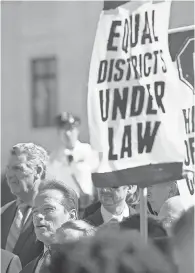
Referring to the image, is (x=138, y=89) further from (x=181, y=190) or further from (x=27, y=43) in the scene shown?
(x=27, y=43)

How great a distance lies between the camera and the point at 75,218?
291cm

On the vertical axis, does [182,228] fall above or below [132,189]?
above

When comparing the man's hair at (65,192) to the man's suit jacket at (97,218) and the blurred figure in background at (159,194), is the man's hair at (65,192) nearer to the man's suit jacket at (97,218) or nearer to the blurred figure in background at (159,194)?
the man's suit jacket at (97,218)

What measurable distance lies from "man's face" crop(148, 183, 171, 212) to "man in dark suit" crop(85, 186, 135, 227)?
0.27 ft

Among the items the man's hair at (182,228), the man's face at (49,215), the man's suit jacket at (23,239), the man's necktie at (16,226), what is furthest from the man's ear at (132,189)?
the man's hair at (182,228)

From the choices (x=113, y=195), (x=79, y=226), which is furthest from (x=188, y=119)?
(x=79, y=226)

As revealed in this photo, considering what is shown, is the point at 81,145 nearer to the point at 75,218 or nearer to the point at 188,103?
the point at 75,218

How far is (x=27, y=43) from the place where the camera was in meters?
4.93

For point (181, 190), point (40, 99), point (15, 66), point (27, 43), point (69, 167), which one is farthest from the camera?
point (40, 99)

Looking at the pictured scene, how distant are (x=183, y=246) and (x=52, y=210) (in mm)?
1443

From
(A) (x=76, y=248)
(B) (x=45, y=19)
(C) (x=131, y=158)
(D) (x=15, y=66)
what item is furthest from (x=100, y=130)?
(B) (x=45, y=19)

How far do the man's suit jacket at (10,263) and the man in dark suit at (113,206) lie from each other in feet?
1.17

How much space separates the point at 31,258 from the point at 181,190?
2.31ft

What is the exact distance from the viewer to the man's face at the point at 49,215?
292 centimetres
